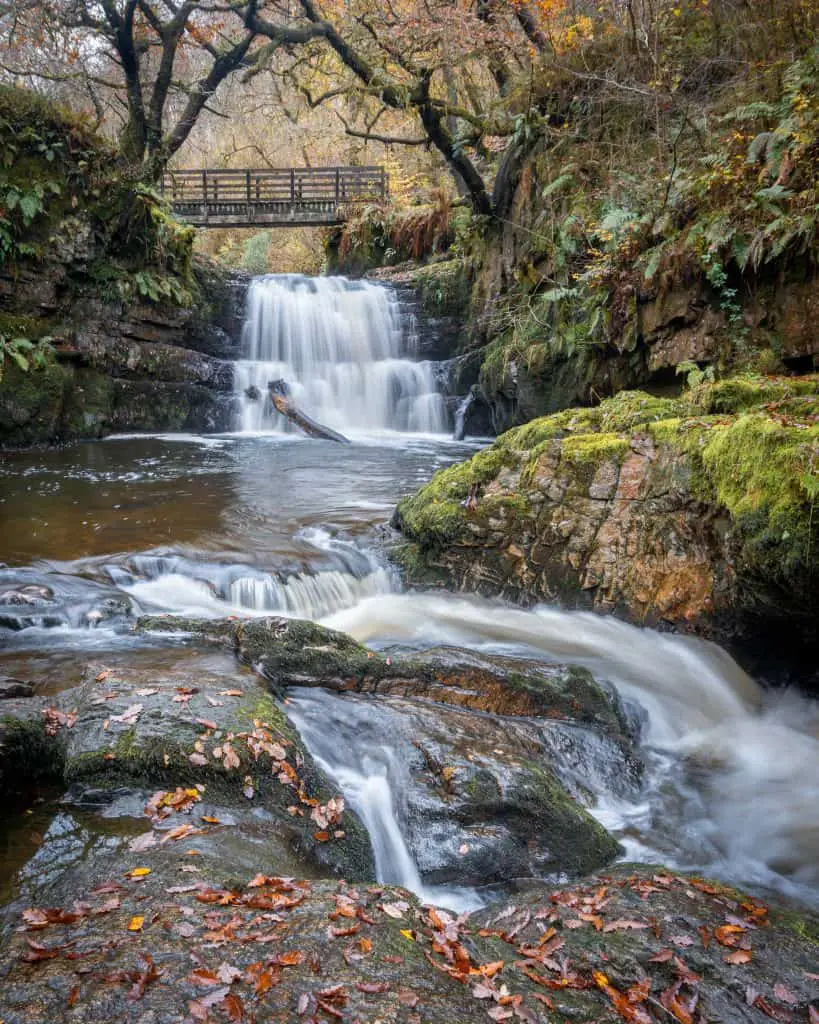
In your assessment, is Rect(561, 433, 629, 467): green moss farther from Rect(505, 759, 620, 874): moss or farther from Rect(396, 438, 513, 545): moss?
Rect(505, 759, 620, 874): moss

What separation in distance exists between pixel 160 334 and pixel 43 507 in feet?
22.6

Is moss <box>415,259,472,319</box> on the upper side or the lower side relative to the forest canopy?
lower

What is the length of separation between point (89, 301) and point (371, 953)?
13664mm

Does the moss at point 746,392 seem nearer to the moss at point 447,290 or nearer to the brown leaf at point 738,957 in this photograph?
the brown leaf at point 738,957

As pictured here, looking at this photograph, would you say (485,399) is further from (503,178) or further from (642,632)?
(642,632)

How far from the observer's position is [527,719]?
464 centimetres

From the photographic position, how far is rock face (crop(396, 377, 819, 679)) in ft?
15.9

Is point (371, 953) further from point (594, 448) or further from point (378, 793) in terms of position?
point (594, 448)

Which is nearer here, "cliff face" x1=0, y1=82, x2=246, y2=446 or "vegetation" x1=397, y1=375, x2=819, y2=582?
"vegetation" x1=397, y1=375, x2=819, y2=582

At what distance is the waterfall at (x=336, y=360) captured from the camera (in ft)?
48.5

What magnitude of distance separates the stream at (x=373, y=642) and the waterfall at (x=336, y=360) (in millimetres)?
3300

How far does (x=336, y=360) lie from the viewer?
15.6 m

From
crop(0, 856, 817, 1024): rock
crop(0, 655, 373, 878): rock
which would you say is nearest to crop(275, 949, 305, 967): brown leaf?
crop(0, 856, 817, 1024): rock

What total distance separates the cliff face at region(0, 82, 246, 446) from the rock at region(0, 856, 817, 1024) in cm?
1067
